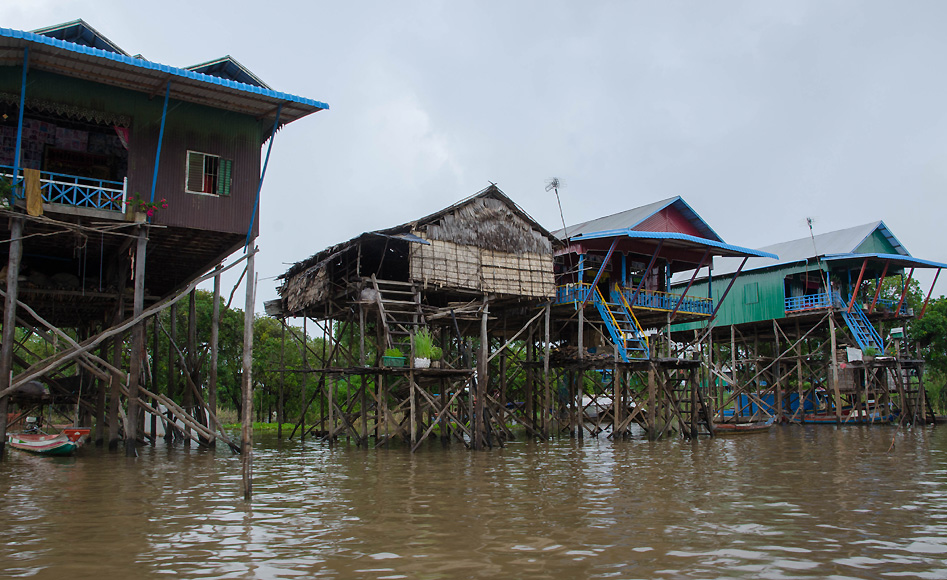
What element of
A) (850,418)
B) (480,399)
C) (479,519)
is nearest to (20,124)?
(479,519)

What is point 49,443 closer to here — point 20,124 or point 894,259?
point 20,124

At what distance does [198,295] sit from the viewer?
38844 millimetres

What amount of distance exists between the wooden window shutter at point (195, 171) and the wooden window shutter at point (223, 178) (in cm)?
33

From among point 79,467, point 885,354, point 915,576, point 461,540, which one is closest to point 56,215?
point 79,467

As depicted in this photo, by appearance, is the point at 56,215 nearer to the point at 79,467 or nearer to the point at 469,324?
the point at 79,467

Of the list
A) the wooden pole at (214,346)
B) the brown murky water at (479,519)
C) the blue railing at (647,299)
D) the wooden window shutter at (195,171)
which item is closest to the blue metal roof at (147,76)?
the wooden window shutter at (195,171)

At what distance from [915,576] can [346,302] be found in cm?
Result: 1675

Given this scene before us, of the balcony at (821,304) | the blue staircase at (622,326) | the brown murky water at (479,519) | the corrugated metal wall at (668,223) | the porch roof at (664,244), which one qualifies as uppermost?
the corrugated metal wall at (668,223)

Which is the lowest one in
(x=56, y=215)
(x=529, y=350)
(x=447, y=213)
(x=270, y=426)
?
(x=270, y=426)

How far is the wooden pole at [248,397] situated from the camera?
Answer: 9.62 metres

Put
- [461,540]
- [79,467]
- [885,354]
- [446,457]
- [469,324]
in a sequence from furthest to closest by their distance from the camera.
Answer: [885,354], [469,324], [446,457], [79,467], [461,540]

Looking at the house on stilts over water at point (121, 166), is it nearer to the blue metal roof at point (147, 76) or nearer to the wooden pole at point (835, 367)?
the blue metal roof at point (147, 76)

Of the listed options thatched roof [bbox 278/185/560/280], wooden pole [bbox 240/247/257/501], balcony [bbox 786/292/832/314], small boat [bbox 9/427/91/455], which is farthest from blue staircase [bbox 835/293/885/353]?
small boat [bbox 9/427/91/455]

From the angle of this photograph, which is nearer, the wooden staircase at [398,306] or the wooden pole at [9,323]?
the wooden pole at [9,323]
